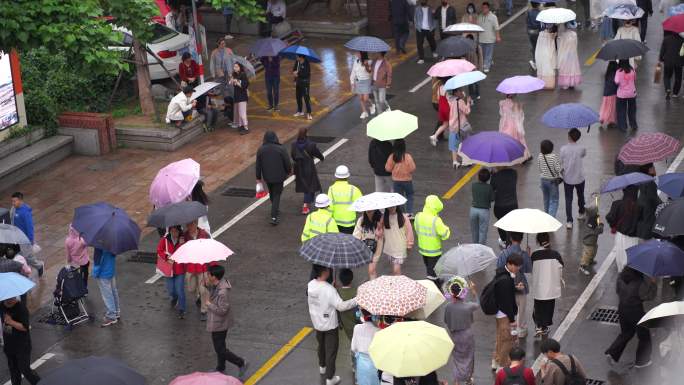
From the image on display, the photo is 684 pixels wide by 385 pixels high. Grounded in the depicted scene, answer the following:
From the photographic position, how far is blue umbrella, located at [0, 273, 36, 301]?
13.2 metres

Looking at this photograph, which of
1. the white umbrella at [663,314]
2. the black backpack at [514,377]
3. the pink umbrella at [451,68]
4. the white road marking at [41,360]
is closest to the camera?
the black backpack at [514,377]

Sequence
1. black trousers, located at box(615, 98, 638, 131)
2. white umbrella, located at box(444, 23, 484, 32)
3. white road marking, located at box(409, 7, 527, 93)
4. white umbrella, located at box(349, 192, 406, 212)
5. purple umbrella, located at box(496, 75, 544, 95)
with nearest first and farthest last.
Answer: white umbrella, located at box(349, 192, 406, 212)
purple umbrella, located at box(496, 75, 544, 95)
black trousers, located at box(615, 98, 638, 131)
white umbrella, located at box(444, 23, 484, 32)
white road marking, located at box(409, 7, 527, 93)

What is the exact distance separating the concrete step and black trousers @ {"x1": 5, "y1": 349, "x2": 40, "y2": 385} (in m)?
7.98

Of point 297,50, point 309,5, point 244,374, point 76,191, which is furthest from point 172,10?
point 244,374

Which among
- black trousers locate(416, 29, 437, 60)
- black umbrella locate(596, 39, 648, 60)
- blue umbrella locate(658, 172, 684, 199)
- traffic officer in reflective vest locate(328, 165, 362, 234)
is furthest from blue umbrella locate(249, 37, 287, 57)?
blue umbrella locate(658, 172, 684, 199)

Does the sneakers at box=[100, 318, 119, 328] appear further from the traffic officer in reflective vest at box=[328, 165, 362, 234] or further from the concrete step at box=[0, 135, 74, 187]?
the concrete step at box=[0, 135, 74, 187]

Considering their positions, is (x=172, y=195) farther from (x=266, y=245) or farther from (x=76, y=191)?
(x=76, y=191)

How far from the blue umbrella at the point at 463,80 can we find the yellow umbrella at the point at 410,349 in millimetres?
9327

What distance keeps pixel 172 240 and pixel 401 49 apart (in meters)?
14.2

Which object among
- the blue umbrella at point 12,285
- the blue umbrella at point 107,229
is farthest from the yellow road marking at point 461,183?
the blue umbrella at point 12,285

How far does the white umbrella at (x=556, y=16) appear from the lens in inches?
933

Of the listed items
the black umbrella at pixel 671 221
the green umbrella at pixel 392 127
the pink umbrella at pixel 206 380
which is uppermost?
the green umbrella at pixel 392 127

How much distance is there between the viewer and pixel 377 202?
588 inches

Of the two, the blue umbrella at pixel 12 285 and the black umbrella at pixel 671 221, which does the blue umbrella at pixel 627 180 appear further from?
the blue umbrella at pixel 12 285
